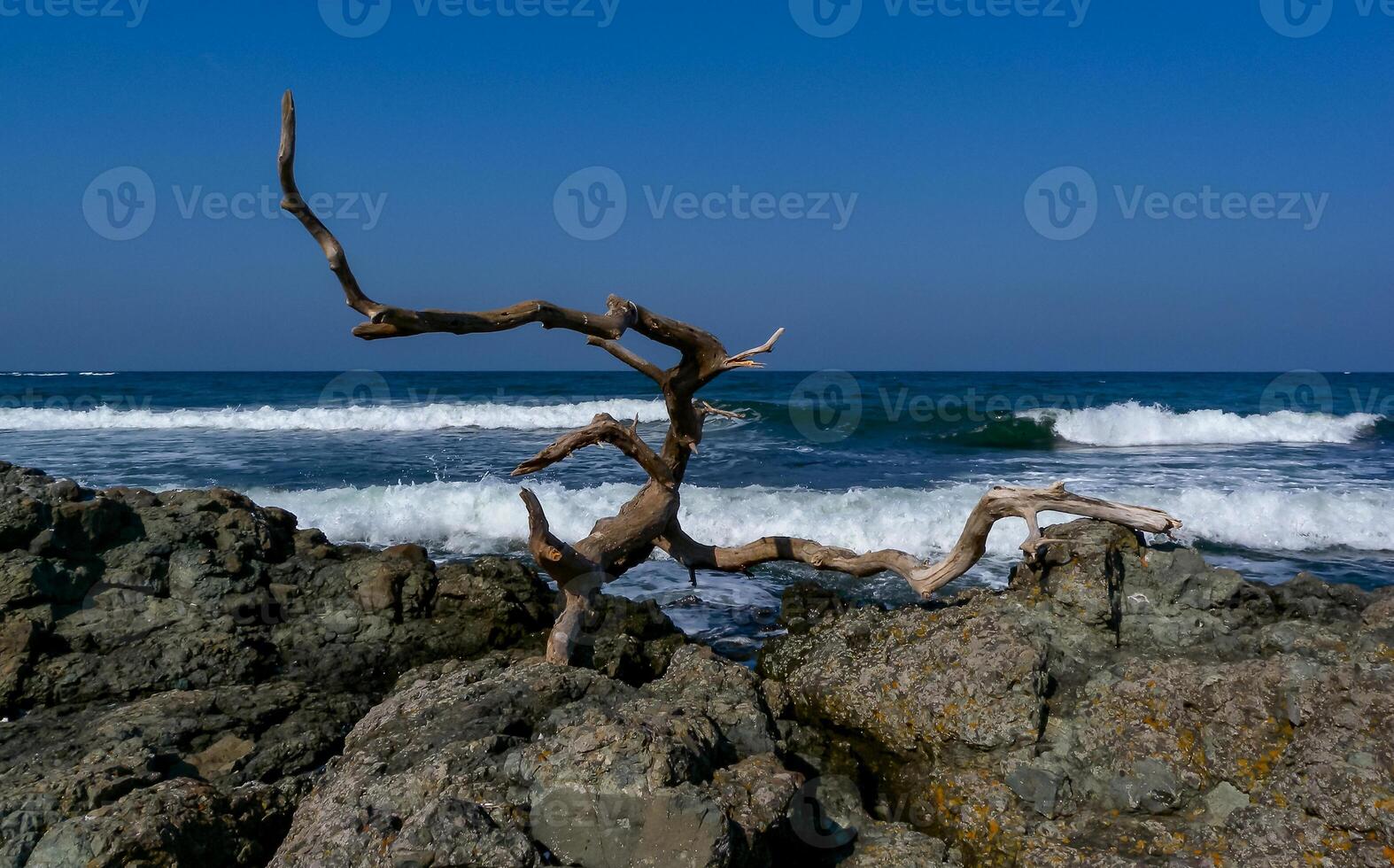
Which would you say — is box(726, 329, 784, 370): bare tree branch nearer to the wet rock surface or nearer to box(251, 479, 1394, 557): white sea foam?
the wet rock surface

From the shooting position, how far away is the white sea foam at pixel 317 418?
94.0ft

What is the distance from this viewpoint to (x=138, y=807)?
3.41 m

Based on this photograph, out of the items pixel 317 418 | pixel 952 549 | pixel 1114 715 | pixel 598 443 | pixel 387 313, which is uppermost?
pixel 387 313

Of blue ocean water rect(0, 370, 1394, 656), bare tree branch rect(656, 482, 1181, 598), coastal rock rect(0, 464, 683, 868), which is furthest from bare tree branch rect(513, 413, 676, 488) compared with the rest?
coastal rock rect(0, 464, 683, 868)

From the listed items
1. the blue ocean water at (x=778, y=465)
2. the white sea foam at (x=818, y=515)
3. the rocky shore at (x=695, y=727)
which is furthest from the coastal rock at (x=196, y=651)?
the white sea foam at (x=818, y=515)

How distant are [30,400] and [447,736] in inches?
1716

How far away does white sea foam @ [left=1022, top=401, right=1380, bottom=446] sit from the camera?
24906 millimetres

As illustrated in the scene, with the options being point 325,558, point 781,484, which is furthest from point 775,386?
point 325,558

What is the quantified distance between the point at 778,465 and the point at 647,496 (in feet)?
36.4

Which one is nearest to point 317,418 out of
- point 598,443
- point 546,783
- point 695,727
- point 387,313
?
point 598,443

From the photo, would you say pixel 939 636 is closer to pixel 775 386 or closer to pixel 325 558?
pixel 325 558

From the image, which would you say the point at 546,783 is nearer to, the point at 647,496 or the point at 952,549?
the point at 647,496

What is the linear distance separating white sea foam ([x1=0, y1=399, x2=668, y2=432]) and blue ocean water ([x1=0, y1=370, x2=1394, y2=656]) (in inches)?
4.6

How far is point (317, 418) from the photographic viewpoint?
29891 mm
